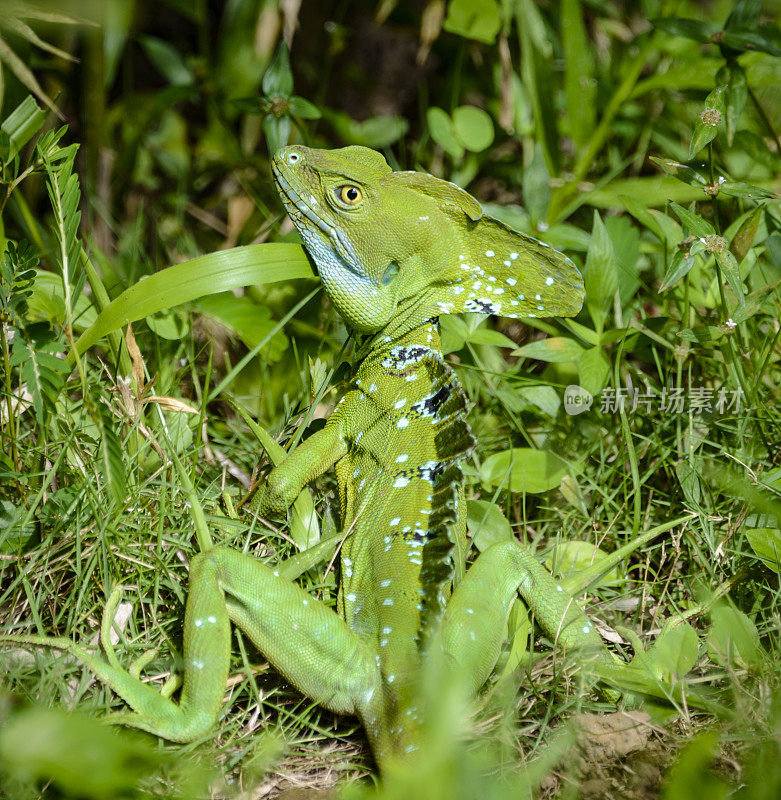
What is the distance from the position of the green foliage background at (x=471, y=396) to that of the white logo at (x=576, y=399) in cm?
5

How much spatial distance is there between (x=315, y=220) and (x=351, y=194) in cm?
17

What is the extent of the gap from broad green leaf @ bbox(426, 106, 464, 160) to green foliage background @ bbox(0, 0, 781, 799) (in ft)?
0.07

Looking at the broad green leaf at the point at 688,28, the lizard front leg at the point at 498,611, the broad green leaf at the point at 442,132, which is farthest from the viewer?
the broad green leaf at the point at 442,132

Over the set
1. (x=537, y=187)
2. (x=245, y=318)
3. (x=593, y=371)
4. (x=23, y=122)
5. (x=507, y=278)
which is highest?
(x=23, y=122)

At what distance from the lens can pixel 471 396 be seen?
11.6 ft

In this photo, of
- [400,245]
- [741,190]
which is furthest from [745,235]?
[400,245]

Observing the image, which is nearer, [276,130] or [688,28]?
[276,130]

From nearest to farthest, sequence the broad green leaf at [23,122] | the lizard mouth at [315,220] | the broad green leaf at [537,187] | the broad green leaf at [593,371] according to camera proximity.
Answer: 1. the lizard mouth at [315,220]
2. the broad green leaf at [23,122]
3. the broad green leaf at [593,371]
4. the broad green leaf at [537,187]

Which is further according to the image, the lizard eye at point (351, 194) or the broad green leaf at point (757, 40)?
the broad green leaf at point (757, 40)

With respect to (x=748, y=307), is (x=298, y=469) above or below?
above

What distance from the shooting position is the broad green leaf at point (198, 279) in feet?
9.39

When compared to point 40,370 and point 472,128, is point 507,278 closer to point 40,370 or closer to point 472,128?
point 472,128

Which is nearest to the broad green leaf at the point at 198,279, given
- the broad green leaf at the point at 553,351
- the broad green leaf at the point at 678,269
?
the broad green leaf at the point at 553,351

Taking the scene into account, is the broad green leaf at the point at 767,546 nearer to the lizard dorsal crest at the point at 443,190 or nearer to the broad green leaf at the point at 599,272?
the broad green leaf at the point at 599,272
